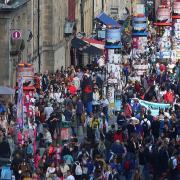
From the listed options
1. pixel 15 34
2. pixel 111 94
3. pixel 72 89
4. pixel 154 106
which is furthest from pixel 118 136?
pixel 72 89

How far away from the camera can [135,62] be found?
233 feet

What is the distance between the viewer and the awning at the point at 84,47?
81.2 m

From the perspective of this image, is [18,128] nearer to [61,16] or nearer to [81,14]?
[61,16]

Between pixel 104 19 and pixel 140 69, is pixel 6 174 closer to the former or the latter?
pixel 140 69

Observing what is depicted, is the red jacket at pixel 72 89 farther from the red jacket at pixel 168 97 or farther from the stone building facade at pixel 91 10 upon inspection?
the stone building facade at pixel 91 10

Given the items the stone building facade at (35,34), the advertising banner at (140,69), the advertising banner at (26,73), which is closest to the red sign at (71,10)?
the stone building facade at (35,34)

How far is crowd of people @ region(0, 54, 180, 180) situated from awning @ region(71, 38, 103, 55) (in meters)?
13.6

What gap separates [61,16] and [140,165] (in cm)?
3056

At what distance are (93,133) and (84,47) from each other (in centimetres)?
2795

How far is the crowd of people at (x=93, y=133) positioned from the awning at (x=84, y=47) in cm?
1357

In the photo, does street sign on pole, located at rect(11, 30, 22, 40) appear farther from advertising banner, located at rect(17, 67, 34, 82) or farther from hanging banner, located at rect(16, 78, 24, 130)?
hanging banner, located at rect(16, 78, 24, 130)

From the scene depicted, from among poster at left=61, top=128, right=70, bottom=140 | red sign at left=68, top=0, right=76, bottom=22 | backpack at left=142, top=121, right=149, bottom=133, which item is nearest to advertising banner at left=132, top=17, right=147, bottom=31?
red sign at left=68, top=0, right=76, bottom=22

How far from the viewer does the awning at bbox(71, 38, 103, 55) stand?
266 feet

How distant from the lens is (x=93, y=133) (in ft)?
176
